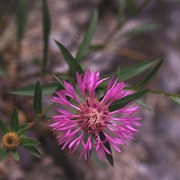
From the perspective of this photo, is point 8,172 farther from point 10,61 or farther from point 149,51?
point 149,51

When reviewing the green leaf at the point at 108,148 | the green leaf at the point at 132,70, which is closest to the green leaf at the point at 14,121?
the green leaf at the point at 108,148

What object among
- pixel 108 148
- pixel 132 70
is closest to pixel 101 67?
pixel 132 70

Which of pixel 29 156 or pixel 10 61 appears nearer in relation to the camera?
pixel 29 156

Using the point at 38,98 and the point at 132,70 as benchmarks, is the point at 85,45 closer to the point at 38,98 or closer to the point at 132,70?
the point at 132,70

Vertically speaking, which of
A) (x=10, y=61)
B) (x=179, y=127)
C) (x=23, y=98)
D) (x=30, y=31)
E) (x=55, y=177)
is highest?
(x=30, y=31)

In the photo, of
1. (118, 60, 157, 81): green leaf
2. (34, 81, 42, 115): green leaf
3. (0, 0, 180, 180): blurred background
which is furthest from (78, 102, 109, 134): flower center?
(0, 0, 180, 180): blurred background

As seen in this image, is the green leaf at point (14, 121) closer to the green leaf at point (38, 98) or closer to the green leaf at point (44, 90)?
the green leaf at point (38, 98)

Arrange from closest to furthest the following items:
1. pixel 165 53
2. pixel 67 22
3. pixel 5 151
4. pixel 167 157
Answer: pixel 5 151, pixel 167 157, pixel 165 53, pixel 67 22

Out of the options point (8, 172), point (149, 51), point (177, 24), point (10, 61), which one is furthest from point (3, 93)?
point (177, 24)
